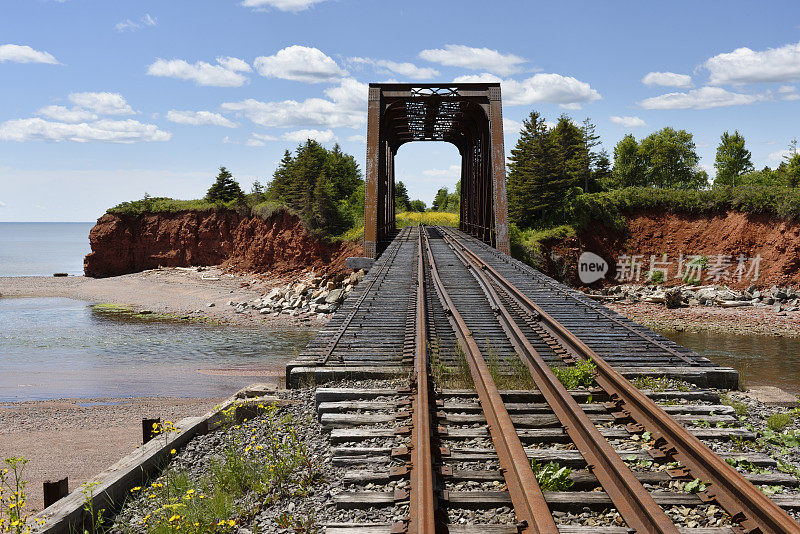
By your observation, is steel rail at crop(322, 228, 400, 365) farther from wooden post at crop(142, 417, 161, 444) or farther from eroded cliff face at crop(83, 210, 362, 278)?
eroded cliff face at crop(83, 210, 362, 278)

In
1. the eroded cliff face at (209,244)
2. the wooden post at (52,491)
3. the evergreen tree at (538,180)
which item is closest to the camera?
the wooden post at (52,491)

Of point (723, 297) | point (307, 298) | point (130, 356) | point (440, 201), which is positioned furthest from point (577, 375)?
point (440, 201)

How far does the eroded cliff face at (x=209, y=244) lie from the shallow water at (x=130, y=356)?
13.7 metres

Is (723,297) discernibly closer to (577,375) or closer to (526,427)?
(577,375)

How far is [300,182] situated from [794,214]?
32.9m

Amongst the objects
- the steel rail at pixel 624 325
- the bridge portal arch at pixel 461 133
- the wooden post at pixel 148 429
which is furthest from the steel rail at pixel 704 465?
the bridge portal arch at pixel 461 133

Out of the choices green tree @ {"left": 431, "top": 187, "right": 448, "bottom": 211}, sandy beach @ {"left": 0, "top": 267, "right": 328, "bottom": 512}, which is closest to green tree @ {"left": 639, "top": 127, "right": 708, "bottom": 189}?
green tree @ {"left": 431, "top": 187, "right": 448, "bottom": 211}

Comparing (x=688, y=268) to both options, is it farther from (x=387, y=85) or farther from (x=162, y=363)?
(x=162, y=363)

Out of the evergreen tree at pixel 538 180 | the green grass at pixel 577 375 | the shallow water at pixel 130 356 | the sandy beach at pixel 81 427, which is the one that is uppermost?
the evergreen tree at pixel 538 180

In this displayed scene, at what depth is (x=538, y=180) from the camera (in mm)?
36688

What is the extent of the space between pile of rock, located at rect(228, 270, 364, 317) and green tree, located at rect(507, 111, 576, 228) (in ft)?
40.5

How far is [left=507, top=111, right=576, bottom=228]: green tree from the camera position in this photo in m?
36.5

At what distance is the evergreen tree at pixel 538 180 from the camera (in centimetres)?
3650

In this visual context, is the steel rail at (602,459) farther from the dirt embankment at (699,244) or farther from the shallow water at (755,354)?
the dirt embankment at (699,244)
